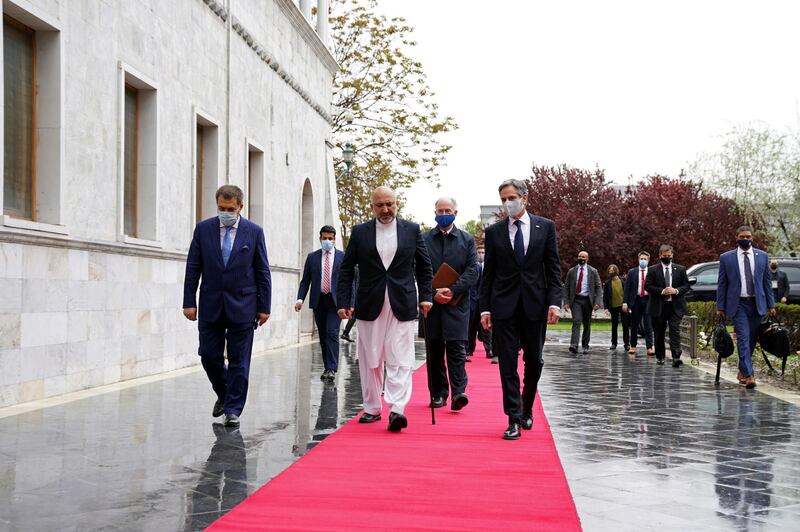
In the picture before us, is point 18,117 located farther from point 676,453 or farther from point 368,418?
point 676,453

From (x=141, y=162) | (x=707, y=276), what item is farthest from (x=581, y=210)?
(x=141, y=162)

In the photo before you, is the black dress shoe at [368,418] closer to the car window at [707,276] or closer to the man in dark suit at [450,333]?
the man in dark suit at [450,333]

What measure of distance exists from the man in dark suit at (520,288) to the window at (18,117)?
5037 mm

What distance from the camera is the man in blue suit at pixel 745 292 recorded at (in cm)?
1140

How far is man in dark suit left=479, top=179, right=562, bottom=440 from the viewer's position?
7.52 m

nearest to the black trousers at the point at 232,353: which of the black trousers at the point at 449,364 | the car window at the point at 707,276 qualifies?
the black trousers at the point at 449,364

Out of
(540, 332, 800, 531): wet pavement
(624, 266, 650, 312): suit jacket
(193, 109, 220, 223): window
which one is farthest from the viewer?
(624, 266, 650, 312): suit jacket

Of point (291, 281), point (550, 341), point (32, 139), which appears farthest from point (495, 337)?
point (550, 341)

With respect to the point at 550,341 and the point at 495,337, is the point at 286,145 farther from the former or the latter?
the point at 495,337

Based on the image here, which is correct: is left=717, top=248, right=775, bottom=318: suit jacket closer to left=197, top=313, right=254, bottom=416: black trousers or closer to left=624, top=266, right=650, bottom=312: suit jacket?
left=624, top=266, right=650, bottom=312: suit jacket

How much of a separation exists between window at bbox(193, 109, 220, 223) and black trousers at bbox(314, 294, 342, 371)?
467 centimetres

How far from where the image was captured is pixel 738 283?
11.4 meters

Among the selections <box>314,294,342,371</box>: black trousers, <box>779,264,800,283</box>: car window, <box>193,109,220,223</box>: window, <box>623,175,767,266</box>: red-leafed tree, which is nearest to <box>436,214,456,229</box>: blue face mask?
<box>314,294,342,371</box>: black trousers

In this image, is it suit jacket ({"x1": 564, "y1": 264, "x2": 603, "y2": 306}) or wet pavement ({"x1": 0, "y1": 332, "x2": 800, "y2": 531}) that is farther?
suit jacket ({"x1": 564, "y1": 264, "x2": 603, "y2": 306})
